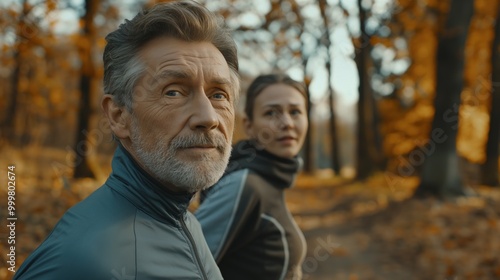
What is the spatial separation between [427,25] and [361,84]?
6.60 metres

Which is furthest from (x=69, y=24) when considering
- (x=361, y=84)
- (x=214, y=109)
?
(x=361, y=84)

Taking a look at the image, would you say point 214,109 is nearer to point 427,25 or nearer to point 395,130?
point 427,25

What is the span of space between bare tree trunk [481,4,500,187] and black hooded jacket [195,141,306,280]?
44.5ft

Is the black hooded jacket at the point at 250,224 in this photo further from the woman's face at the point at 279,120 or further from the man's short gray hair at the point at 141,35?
the man's short gray hair at the point at 141,35

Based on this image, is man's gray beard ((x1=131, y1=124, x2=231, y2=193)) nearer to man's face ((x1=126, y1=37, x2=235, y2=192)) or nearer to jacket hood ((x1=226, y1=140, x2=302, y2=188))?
man's face ((x1=126, y1=37, x2=235, y2=192))

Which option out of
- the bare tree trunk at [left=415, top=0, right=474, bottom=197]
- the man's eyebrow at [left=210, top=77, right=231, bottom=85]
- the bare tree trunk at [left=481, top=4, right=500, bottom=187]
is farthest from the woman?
the bare tree trunk at [left=481, top=4, right=500, bottom=187]

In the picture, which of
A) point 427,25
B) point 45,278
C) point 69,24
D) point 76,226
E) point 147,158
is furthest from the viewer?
point 427,25

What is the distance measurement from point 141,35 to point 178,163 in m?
0.50

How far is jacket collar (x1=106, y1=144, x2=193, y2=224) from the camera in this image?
1754 mm

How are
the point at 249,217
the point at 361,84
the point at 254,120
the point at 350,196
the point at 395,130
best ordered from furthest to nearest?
the point at 395,130 → the point at 361,84 → the point at 350,196 → the point at 254,120 → the point at 249,217

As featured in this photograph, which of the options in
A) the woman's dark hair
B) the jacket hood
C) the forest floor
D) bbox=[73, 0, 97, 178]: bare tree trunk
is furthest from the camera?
bbox=[73, 0, 97, 178]: bare tree trunk

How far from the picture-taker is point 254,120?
3.68 metres

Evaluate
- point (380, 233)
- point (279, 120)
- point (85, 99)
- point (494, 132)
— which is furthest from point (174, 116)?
point (494, 132)

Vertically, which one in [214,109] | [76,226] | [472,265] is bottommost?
[472,265]
